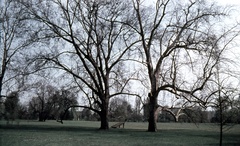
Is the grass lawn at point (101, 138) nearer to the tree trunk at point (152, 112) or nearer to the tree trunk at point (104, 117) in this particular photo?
the tree trunk at point (152, 112)

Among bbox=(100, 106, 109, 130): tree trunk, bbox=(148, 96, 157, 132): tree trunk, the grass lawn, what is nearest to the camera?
the grass lawn

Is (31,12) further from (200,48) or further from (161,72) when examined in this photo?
(200,48)

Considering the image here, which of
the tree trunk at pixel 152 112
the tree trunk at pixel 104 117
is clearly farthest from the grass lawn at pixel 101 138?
the tree trunk at pixel 104 117

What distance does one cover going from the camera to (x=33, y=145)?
11500 millimetres

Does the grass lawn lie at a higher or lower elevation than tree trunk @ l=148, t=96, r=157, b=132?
lower

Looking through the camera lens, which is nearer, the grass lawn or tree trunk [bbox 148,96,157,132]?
the grass lawn

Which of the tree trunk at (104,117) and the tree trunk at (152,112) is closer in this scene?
the tree trunk at (152,112)

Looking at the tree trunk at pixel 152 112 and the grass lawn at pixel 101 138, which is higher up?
the tree trunk at pixel 152 112

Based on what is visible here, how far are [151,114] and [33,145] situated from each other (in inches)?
587

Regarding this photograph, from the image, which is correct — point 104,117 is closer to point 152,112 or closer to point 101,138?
point 152,112

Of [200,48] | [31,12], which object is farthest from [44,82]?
[200,48]

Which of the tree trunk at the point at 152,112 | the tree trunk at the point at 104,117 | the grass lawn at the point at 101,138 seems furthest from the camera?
the tree trunk at the point at 104,117

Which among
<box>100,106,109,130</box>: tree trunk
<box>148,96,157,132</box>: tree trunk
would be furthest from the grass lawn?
<box>100,106,109,130</box>: tree trunk

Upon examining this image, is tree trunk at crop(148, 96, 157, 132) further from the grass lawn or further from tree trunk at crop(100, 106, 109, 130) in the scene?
tree trunk at crop(100, 106, 109, 130)
